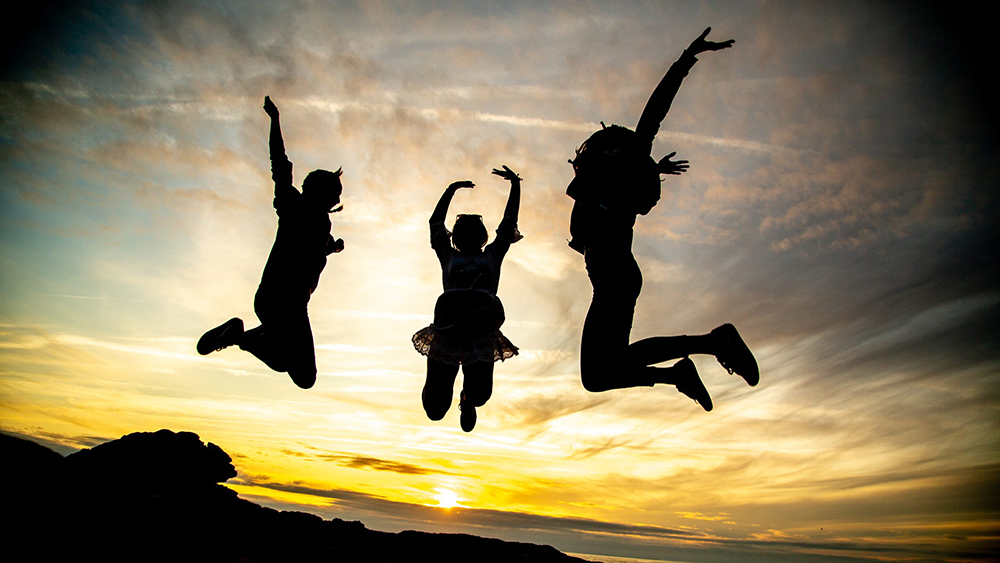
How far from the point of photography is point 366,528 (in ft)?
20.3

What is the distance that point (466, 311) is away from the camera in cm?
623

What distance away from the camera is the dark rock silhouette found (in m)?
2.75

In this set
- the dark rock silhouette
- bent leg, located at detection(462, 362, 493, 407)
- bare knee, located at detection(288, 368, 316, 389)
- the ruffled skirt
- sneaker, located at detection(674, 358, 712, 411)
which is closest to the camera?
the dark rock silhouette

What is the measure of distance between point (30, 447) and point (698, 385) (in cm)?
499

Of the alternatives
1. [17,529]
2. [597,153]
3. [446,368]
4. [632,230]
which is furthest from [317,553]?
[597,153]

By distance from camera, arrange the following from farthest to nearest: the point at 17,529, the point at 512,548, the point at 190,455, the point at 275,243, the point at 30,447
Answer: the point at 512,548
the point at 190,455
the point at 275,243
the point at 30,447
the point at 17,529

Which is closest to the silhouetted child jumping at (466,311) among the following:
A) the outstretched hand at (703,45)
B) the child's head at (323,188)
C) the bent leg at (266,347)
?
the child's head at (323,188)

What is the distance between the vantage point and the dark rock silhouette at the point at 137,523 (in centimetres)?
275

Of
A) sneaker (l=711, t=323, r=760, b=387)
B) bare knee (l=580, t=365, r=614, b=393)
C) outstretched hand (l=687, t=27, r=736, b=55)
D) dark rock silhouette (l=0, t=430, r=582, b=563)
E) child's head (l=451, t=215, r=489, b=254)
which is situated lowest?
dark rock silhouette (l=0, t=430, r=582, b=563)

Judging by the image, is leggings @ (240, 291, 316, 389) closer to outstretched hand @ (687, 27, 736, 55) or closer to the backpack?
the backpack

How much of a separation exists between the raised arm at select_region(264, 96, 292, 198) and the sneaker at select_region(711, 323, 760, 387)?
176 inches

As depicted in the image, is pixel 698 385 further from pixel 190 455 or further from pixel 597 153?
pixel 190 455

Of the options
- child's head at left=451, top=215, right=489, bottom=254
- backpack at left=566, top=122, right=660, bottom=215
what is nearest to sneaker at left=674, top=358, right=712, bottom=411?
backpack at left=566, top=122, right=660, bottom=215

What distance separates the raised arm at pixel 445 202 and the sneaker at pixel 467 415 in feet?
8.39
